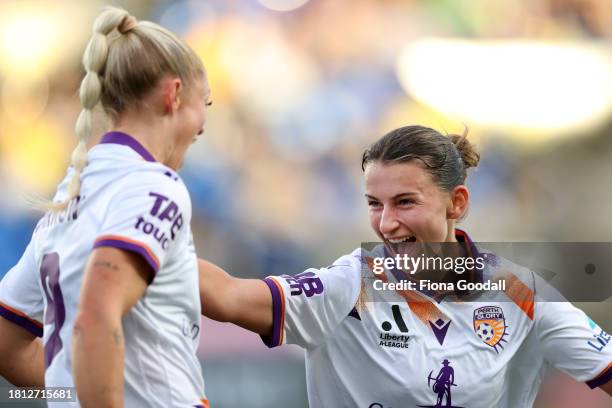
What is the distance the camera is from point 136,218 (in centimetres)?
152

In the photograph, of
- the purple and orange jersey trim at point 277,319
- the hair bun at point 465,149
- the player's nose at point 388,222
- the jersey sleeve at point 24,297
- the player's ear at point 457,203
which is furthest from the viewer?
the hair bun at point 465,149

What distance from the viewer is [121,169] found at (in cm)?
160

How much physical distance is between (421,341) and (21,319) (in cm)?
103

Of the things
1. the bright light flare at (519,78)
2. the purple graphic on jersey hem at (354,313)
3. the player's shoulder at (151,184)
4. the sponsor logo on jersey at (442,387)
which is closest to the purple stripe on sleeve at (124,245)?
the player's shoulder at (151,184)

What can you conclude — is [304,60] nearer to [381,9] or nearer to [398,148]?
[381,9]

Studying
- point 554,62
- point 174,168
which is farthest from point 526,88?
point 174,168

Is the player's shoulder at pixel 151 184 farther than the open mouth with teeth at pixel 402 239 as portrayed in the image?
No

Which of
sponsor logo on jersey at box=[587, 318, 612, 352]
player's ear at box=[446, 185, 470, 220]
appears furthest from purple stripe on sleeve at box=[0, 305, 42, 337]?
sponsor logo on jersey at box=[587, 318, 612, 352]

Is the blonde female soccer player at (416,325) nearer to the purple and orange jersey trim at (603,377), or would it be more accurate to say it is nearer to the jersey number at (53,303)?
the purple and orange jersey trim at (603,377)

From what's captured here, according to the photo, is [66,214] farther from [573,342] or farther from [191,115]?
[573,342]

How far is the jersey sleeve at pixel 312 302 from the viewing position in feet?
7.21

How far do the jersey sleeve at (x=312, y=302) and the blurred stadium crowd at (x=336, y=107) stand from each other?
3844mm

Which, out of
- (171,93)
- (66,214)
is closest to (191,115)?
(171,93)

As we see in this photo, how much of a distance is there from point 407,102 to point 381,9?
857 mm
